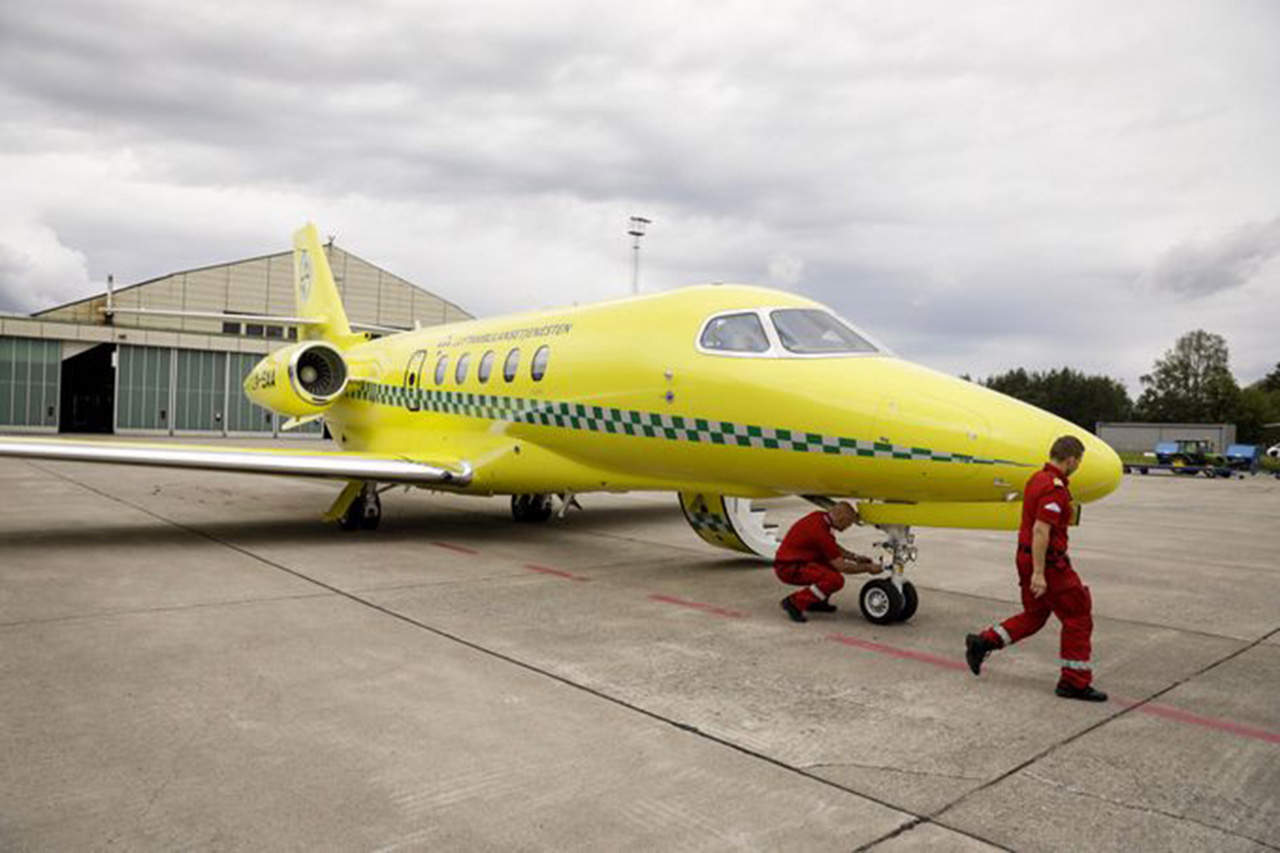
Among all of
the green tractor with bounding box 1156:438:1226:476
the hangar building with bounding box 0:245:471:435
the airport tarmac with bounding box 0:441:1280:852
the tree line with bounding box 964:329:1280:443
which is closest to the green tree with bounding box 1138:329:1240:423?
the tree line with bounding box 964:329:1280:443

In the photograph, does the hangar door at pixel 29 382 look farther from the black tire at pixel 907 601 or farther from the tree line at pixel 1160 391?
the tree line at pixel 1160 391

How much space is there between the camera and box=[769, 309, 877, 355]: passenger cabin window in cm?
750

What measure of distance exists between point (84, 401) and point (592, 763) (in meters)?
58.1

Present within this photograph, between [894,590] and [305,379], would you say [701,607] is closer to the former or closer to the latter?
[894,590]

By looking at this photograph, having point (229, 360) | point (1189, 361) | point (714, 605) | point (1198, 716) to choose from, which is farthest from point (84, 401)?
point (1189, 361)

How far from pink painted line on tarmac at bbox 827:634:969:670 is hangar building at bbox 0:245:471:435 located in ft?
114

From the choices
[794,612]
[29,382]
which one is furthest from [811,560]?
[29,382]

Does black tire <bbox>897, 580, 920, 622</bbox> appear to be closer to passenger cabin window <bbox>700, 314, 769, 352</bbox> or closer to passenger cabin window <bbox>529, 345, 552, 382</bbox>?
passenger cabin window <bbox>700, 314, 769, 352</bbox>

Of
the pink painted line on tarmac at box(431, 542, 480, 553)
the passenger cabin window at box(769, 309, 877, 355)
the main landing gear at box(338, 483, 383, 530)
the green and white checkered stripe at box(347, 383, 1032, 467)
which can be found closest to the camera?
the green and white checkered stripe at box(347, 383, 1032, 467)

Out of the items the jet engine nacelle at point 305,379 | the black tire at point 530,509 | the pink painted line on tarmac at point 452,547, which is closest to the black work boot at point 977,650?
the pink painted line on tarmac at point 452,547

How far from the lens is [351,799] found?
352 cm

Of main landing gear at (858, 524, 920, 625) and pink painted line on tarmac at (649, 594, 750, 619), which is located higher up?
main landing gear at (858, 524, 920, 625)

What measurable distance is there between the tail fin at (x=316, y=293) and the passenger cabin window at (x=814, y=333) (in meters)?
12.1

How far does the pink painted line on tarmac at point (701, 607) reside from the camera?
284 inches
